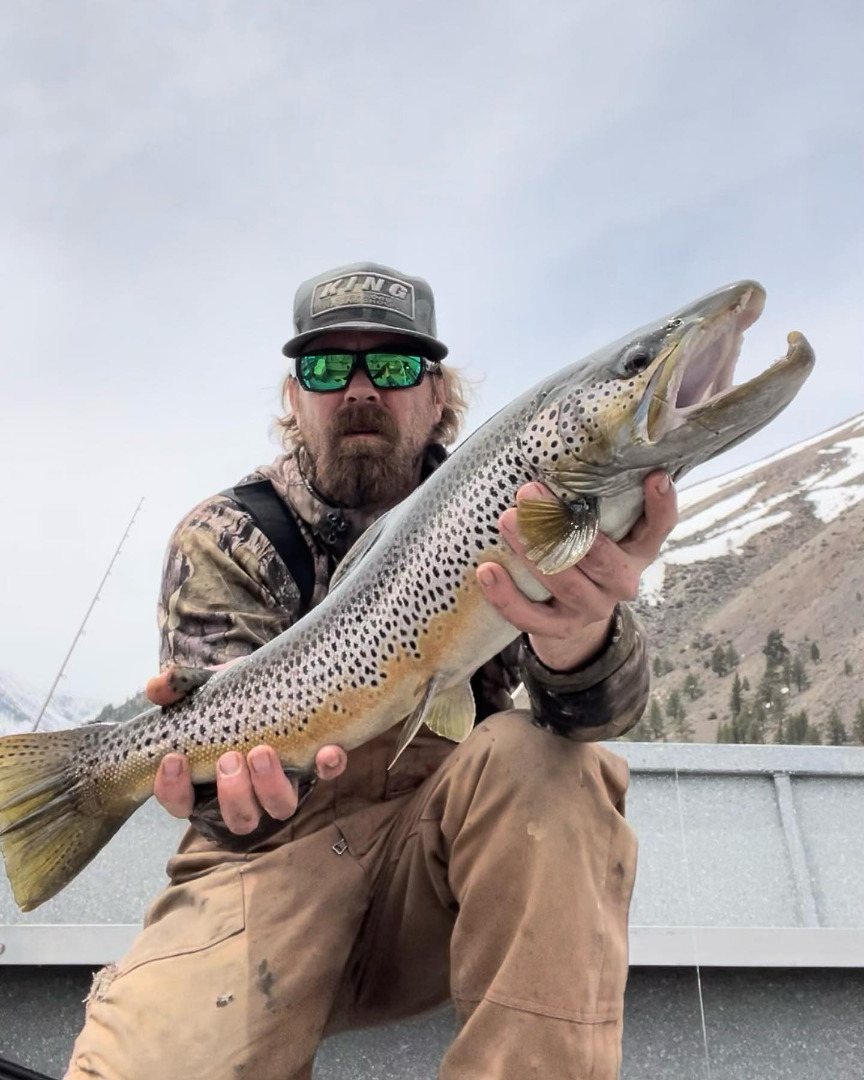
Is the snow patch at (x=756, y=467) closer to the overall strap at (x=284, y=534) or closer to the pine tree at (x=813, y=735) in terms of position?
the pine tree at (x=813, y=735)

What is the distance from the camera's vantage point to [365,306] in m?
3.80

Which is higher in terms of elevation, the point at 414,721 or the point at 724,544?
the point at 724,544

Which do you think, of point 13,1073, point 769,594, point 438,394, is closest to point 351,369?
point 438,394

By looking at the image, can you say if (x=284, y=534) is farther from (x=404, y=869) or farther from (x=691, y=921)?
(x=691, y=921)

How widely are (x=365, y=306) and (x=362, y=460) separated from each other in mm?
668

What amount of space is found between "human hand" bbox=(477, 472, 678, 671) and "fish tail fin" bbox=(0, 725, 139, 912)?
1393mm

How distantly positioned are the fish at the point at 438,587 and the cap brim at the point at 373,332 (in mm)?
1197

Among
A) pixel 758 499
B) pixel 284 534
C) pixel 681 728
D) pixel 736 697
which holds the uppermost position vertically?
pixel 758 499

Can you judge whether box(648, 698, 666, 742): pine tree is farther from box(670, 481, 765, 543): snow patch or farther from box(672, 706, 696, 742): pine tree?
box(670, 481, 765, 543): snow patch

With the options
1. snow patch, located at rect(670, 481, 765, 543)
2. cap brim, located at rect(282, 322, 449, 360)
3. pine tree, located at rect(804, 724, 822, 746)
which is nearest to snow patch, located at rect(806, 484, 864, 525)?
snow patch, located at rect(670, 481, 765, 543)

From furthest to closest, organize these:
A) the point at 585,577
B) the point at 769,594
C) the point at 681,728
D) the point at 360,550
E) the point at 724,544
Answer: the point at 724,544 < the point at 769,594 < the point at 681,728 < the point at 360,550 < the point at 585,577

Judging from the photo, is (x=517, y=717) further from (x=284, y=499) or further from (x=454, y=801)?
(x=284, y=499)

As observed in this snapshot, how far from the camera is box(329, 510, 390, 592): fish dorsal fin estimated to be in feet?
9.53

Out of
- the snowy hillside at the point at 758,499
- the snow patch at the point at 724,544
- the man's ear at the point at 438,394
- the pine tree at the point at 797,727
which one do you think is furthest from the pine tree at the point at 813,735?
the man's ear at the point at 438,394
